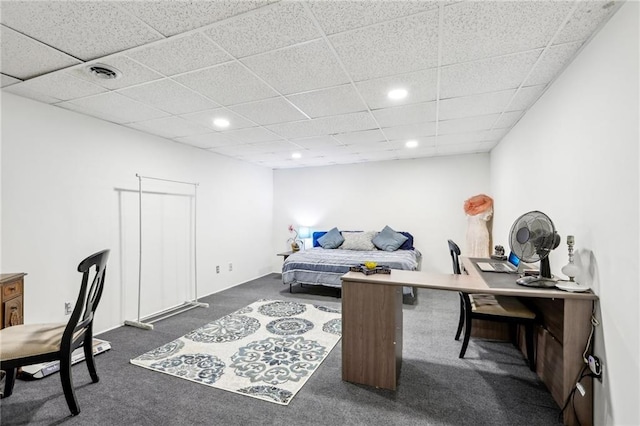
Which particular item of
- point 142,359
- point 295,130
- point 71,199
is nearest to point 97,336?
point 142,359

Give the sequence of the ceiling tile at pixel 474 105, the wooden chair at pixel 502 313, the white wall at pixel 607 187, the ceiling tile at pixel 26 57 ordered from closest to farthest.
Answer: the white wall at pixel 607 187 < the ceiling tile at pixel 26 57 < the wooden chair at pixel 502 313 < the ceiling tile at pixel 474 105

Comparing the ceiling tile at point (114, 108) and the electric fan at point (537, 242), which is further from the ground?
the ceiling tile at point (114, 108)

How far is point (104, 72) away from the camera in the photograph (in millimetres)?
2115

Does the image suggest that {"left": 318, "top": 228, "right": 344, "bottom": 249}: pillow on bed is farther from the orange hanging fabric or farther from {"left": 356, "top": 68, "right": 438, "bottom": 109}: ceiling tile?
{"left": 356, "top": 68, "right": 438, "bottom": 109}: ceiling tile

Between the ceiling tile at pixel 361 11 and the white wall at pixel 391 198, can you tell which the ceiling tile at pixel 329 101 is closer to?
the ceiling tile at pixel 361 11

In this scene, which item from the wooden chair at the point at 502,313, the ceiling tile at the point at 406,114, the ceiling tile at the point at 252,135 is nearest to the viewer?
the wooden chair at the point at 502,313

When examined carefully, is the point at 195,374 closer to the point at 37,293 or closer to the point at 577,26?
the point at 37,293

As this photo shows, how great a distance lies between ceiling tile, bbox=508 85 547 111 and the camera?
2.43 metres

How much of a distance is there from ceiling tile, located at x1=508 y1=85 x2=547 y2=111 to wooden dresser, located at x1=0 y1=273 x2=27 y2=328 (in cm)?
448

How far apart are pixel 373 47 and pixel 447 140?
9.13 feet

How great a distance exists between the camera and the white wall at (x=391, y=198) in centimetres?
521

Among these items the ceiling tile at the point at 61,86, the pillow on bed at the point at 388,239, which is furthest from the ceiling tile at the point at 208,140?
the pillow on bed at the point at 388,239

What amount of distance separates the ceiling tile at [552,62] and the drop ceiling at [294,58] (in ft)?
0.04

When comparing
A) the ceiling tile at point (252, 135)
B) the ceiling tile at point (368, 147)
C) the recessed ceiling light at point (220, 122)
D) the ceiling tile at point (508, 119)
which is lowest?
the ceiling tile at point (252, 135)
